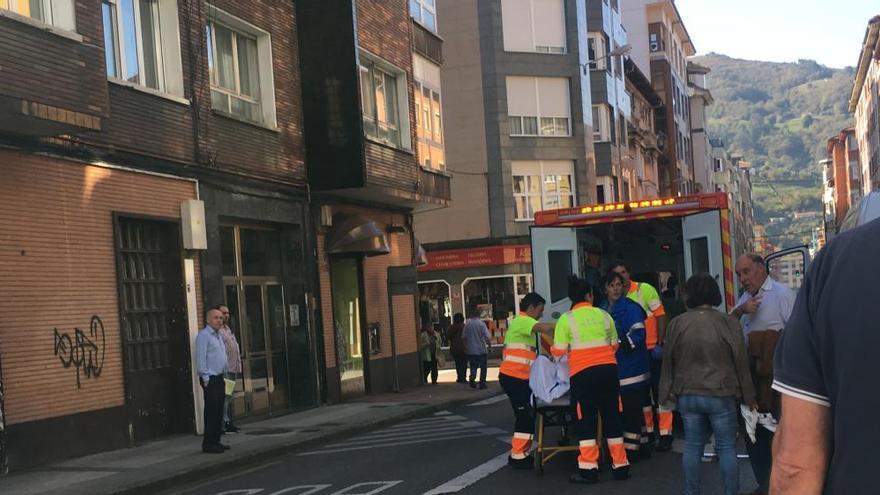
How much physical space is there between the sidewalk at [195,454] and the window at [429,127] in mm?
7206

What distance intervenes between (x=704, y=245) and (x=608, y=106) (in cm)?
3227

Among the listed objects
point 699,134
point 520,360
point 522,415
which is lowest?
point 522,415

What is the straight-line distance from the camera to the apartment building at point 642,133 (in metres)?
52.0

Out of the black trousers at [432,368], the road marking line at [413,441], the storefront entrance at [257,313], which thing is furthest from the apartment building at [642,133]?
the road marking line at [413,441]

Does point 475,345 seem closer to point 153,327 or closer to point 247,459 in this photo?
point 153,327

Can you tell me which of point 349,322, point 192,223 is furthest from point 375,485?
point 349,322

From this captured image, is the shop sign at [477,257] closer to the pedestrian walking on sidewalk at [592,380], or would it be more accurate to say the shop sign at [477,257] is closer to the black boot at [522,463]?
the black boot at [522,463]

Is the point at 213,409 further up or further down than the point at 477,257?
further down

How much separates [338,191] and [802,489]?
723 inches

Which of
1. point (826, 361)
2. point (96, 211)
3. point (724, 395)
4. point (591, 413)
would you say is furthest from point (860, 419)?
point (96, 211)

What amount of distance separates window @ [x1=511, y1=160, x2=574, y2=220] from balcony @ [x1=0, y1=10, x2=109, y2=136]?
27262 millimetres

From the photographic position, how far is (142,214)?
14.6 m

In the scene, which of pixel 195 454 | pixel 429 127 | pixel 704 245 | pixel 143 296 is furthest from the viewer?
pixel 429 127

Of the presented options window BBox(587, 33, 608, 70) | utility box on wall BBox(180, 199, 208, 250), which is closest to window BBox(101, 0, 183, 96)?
utility box on wall BBox(180, 199, 208, 250)
